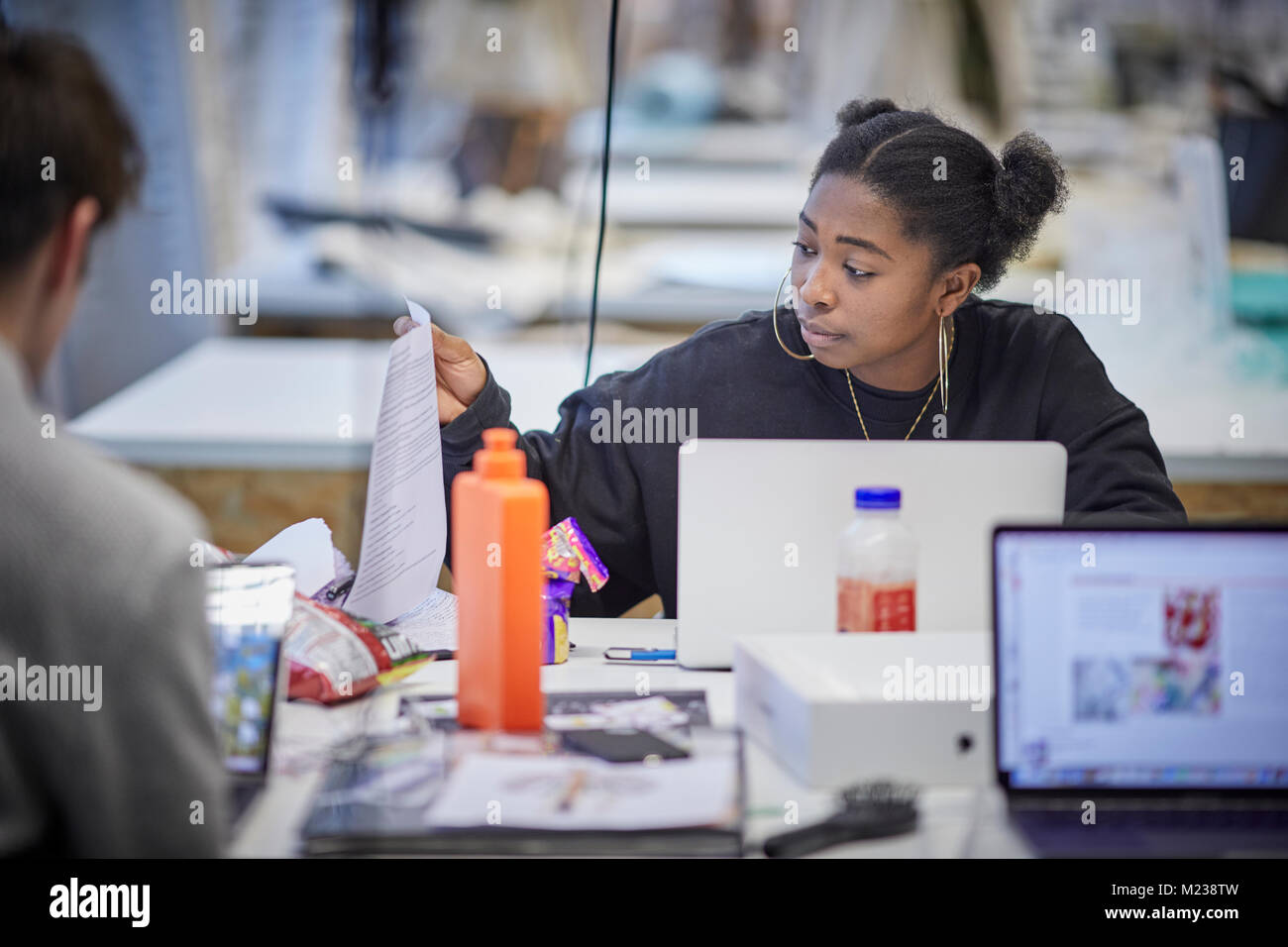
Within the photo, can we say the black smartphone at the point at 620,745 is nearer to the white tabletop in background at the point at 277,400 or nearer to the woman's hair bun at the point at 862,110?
the woman's hair bun at the point at 862,110

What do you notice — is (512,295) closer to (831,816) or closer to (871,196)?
(871,196)

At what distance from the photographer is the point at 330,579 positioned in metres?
1.49

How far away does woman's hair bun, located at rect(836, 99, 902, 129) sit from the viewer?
1.92m

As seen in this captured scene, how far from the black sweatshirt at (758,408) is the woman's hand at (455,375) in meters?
0.06

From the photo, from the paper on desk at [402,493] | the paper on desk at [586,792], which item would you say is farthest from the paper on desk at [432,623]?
the paper on desk at [586,792]

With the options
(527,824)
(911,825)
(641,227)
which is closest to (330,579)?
(527,824)

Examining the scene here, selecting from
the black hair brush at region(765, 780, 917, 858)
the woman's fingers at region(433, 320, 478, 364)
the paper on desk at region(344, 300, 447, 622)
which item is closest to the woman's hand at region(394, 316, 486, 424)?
the woman's fingers at region(433, 320, 478, 364)

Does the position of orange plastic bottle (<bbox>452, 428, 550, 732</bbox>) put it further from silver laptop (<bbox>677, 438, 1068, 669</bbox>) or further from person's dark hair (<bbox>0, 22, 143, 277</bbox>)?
person's dark hair (<bbox>0, 22, 143, 277</bbox>)

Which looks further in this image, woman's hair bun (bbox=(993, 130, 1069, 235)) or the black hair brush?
woman's hair bun (bbox=(993, 130, 1069, 235))

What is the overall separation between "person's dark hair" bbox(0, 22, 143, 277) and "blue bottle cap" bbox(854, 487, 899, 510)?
0.71 m

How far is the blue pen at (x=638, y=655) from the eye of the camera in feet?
4.70

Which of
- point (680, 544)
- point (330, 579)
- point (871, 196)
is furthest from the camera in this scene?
point (871, 196)

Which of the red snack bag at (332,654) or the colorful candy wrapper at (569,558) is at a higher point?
the colorful candy wrapper at (569,558)
